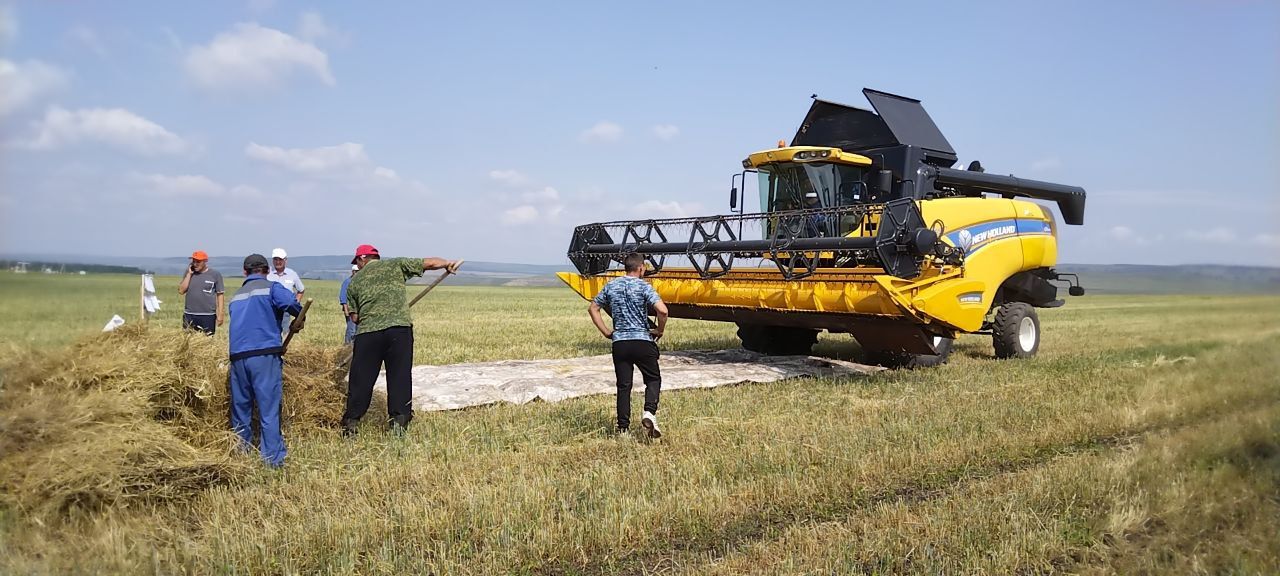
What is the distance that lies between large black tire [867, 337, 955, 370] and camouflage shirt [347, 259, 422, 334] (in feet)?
17.7

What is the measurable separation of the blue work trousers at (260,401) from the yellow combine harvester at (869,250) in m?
5.50

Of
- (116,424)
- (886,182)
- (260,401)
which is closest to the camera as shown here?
(116,424)

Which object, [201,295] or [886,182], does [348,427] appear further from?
[886,182]

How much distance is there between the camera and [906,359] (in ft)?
32.1

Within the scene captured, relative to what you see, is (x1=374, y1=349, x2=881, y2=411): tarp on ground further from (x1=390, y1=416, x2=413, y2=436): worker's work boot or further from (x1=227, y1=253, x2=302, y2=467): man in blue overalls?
(x1=227, y1=253, x2=302, y2=467): man in blue overalls

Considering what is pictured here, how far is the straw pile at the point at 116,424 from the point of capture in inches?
160

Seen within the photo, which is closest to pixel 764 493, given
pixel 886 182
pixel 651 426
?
pixel 651 426

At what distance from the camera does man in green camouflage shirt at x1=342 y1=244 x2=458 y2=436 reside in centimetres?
605

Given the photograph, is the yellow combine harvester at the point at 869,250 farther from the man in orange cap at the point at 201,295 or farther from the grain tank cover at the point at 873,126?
the man in orange cap at the point at 201,295

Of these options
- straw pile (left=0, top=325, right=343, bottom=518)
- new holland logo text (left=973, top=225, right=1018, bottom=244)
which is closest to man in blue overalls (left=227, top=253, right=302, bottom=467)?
straw pile (left=0, top=325, right=343, bottom=518)

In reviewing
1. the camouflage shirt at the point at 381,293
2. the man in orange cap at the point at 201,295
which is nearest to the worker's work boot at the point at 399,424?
the camouflage shirt at the point at 381,293

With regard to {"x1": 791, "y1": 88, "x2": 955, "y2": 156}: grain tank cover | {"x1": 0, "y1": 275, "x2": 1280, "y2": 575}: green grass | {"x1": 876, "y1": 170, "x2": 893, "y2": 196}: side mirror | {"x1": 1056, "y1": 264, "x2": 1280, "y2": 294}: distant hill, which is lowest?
{"x1": 0, "y1": 275, "x2": 1280, "y2": 575}: green grass

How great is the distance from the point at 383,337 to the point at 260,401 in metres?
1.05

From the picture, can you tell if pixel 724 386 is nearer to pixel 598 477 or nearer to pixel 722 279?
pixel 722 279
